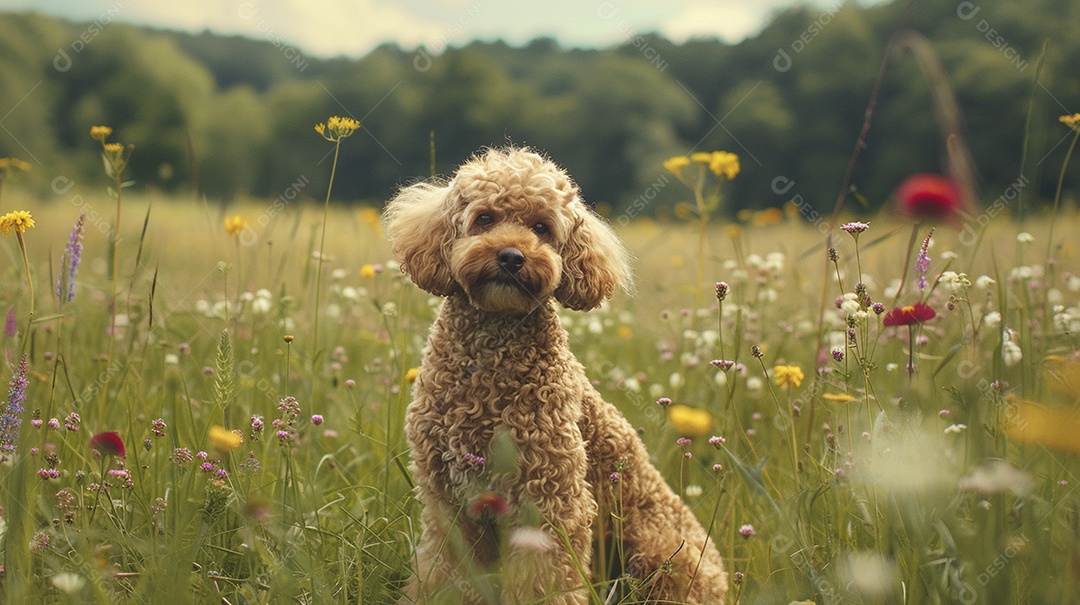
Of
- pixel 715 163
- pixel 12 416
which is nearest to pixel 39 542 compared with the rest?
pixel 12 416

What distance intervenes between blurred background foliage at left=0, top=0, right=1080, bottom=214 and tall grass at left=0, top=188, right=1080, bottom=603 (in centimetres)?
1465

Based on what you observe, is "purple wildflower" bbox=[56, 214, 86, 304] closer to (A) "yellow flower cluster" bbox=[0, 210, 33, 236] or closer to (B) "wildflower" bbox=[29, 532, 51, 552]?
(A) "yellow flower cluster" bbox=[0, 210, 33, 236]

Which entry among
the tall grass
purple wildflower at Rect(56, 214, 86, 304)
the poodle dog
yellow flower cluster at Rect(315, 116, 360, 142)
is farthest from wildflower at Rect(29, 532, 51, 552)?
yellow flower cluster at Rect(315, 116, 360, 142)

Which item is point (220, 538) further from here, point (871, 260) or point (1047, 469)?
point (871, 260)

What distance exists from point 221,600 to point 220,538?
0.32 m

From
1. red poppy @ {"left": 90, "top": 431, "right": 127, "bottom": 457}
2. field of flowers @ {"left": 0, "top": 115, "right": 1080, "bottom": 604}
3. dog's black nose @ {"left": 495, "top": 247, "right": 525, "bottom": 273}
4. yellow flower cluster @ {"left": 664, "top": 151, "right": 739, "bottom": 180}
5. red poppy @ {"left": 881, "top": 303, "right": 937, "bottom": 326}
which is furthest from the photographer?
yellow flower cluster @ {"left": 664, "top": 151, "right": 739, "bottom": 180}

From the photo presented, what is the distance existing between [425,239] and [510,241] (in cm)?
41

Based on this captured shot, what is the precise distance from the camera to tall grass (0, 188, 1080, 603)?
72.2 inches

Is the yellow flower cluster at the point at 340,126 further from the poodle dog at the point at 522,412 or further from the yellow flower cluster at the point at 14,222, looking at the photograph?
the yellow flower cluster at the point at 14,222

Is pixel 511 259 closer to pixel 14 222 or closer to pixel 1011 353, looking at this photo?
pixel 14 222

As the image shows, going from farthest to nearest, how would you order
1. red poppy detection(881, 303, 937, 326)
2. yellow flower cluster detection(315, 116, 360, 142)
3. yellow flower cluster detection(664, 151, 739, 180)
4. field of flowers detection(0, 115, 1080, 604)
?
yellow flower cluster detection(664, 151, 739, 180), yellow flower cluster detection(315, 116, 360, 142), red poppy detection(881, 303, 937, 326), field of flowers detection(0, 115, 1080, 604)

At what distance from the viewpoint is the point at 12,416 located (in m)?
2.11

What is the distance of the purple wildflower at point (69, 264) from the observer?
8.47 feet

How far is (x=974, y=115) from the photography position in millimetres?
20609
